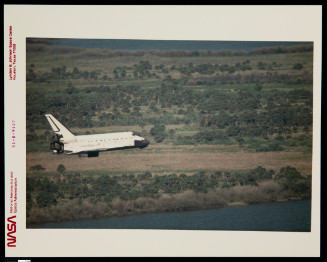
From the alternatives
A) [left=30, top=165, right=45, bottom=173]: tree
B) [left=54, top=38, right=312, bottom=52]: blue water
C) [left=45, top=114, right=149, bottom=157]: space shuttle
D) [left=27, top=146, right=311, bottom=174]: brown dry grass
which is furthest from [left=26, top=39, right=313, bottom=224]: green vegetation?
[left=45, top=114, right=149, bottom=157]: space shuttle

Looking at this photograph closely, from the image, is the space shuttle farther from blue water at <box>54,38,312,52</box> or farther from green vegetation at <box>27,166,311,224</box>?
blue water at <box>54,38,312,52</box>

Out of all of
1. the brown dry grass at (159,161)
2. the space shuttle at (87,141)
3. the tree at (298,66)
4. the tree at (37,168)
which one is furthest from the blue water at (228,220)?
the tree at (298,66)

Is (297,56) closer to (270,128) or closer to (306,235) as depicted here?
(270,128)

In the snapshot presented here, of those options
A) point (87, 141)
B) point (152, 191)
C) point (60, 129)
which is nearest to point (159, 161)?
point (152, 191)

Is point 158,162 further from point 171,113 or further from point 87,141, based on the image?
point 87,141

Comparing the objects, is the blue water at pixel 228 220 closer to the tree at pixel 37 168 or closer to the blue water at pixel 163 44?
the tree at pixel 37 168

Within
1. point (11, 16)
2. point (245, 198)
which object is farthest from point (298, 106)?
point (11, 16)

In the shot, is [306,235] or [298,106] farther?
[298,106]
